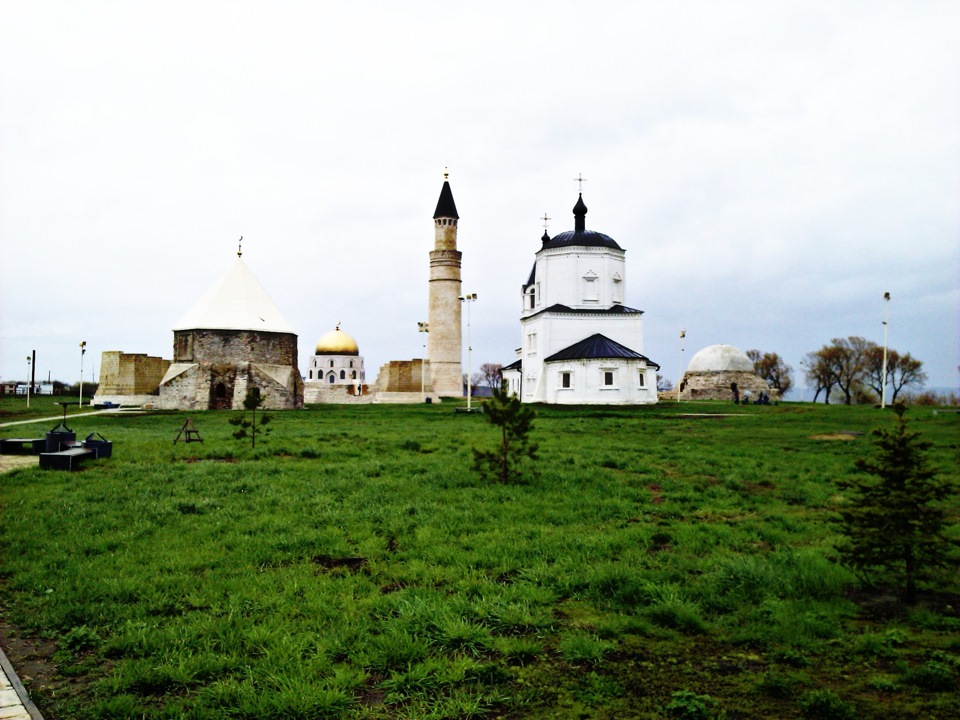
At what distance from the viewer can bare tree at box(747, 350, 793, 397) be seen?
81812 millimetres

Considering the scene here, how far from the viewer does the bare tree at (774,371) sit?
81.8 meters

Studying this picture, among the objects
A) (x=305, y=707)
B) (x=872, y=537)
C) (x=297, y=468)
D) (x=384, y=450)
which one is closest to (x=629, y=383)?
(x=384, y=450)

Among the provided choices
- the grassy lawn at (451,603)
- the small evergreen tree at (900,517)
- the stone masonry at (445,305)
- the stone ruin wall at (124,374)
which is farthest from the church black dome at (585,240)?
the small evergreen tree at (900,517)

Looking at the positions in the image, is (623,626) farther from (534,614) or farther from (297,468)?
(297,468)

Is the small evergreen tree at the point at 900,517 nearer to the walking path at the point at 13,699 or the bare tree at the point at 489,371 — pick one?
the walking path at the point at 13,699

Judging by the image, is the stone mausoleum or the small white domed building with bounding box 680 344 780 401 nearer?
the stone mausoleum

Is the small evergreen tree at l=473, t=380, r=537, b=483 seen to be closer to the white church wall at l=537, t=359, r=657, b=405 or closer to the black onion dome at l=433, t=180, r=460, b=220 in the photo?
the white church wall at l=537, t=359, r=657, b=405

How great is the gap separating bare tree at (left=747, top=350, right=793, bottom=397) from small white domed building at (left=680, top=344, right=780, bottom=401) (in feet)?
73.9

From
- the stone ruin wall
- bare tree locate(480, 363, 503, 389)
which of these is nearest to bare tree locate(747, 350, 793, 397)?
bare tree locate(480, 363, 503, 389)

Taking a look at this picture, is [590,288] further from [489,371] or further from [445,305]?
[489,371]

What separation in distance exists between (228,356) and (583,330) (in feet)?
70.9

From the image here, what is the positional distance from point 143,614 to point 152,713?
1842 mm

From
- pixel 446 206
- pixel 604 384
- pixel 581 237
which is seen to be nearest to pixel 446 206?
pixel 446 206

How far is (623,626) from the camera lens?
5.88m
